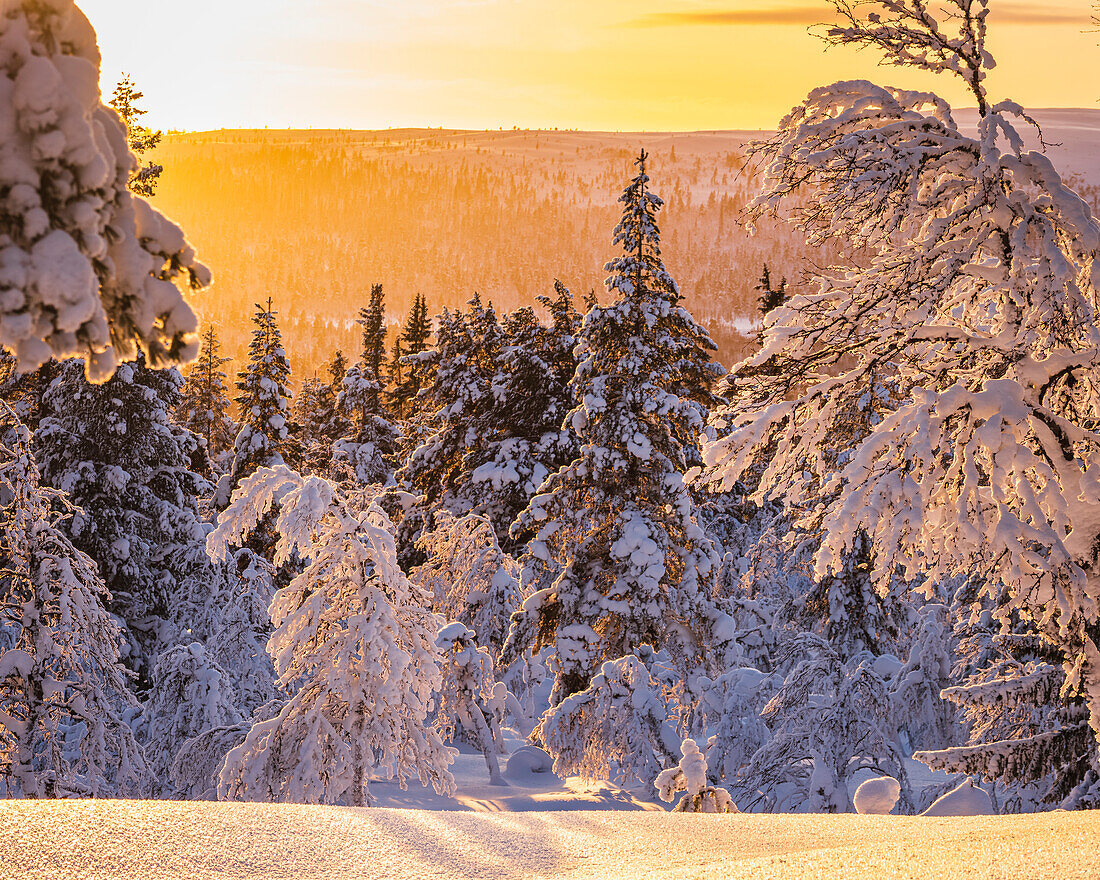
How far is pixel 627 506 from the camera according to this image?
18.7m

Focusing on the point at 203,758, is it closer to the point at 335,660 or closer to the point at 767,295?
the point at 335,660

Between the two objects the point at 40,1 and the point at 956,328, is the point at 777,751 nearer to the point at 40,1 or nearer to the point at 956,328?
the point at 956,328

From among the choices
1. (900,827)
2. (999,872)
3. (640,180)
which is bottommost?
(900,827)

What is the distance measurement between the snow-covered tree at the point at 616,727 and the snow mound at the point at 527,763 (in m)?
2.63

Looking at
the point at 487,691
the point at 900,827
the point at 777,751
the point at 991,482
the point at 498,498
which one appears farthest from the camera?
the point at 498,498

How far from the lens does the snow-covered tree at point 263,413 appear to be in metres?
27.6

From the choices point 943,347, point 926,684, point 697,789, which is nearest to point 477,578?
point 926,684

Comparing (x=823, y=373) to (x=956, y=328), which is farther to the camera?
(x=823, y=373)

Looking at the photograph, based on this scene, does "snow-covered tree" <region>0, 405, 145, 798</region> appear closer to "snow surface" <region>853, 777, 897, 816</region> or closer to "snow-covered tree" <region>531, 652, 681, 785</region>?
"snow-covered tree" <region>531, 652, 681, 785</region>

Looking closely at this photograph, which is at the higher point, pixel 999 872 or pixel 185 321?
pixel 185 321

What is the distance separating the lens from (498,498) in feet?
84.0

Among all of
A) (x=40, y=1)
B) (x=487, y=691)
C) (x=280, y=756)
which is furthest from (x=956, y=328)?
(x=487, y=691)

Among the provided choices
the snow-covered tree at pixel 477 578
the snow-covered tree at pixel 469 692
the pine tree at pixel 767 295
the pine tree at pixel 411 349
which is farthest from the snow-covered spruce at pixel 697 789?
the pine tree at pixel 411 349

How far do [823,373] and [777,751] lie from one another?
34.1 ft
